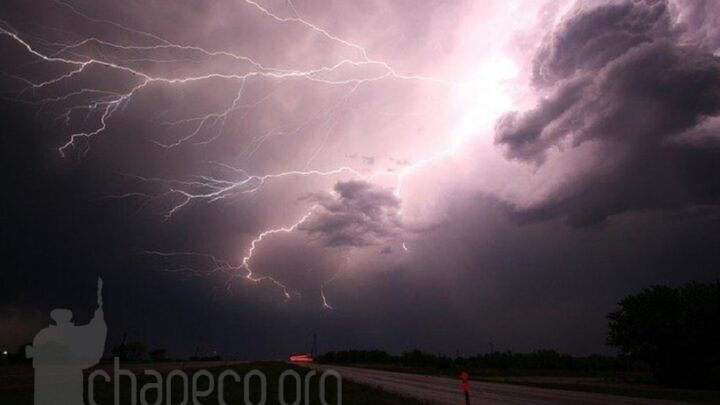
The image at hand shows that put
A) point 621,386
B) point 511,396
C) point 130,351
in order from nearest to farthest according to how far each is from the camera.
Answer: point 511,396 < point 621,386 < point 130,351

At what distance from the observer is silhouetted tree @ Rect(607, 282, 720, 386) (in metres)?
30.8

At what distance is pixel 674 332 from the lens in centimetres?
3222

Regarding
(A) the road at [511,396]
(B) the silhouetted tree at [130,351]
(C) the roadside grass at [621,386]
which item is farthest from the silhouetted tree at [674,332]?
(B) the silhouetted tree at [130,351]

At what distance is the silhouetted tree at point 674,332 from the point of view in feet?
101

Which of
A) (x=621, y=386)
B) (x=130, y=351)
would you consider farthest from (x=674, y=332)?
(x=130, y=351)

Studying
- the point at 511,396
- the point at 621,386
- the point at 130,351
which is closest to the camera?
the point at 511,396

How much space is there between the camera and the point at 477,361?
291 ft

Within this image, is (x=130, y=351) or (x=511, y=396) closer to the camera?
(x=511, y=396)

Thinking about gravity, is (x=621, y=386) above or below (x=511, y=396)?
below

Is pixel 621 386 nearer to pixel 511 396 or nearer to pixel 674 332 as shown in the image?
pixel 674 332

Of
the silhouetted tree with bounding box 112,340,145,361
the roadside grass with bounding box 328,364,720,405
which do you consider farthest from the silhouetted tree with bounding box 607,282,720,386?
the silhouetted tree with bounding box 112,340,145,361

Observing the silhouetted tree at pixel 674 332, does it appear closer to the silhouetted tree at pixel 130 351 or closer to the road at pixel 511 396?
the road at pixel 511 396

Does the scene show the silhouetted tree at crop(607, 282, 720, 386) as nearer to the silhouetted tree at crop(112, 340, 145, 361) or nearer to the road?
the road

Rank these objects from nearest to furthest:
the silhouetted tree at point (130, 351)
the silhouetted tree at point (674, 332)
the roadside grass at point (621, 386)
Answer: the roadside grass at point (621, 386) → the silhouetted tree at point (674, 332) → the silhouetted tree at point (130, 351)
